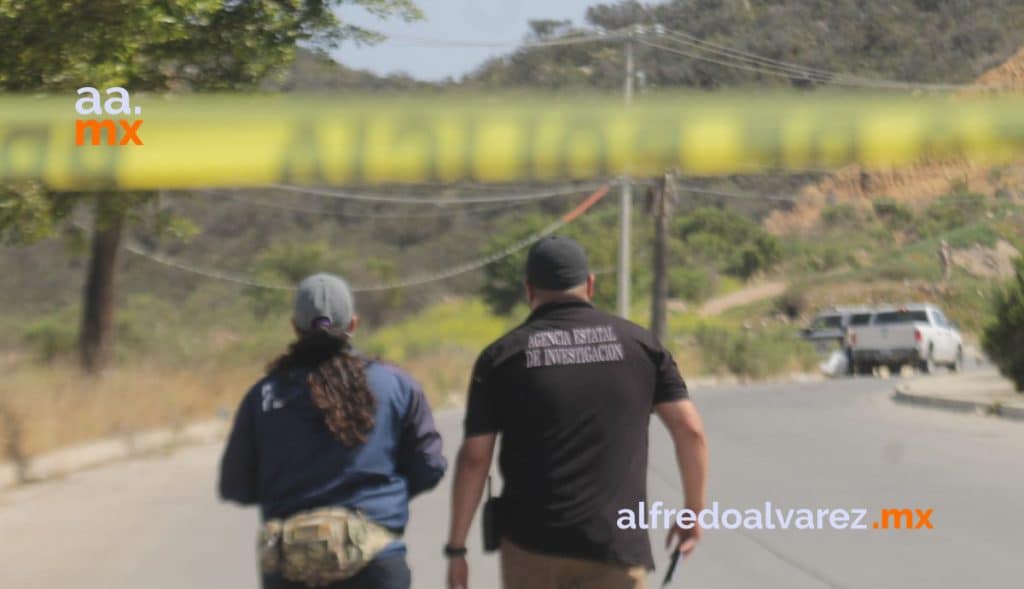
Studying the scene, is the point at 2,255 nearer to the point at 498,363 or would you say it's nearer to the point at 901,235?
the point at 901,235

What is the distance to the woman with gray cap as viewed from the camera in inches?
194

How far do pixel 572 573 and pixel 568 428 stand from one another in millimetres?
426

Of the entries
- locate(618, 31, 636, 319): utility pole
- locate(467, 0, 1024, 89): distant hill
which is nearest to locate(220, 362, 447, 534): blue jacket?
locate(618, 31, 636, 319): utility pole

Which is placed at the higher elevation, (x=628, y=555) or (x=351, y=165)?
(x=351, y=165)

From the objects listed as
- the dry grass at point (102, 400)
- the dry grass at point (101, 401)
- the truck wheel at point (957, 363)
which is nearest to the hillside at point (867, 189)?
the truck wheel at point (957, 363)

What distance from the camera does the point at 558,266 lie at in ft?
16.6

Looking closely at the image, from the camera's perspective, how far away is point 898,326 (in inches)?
1588

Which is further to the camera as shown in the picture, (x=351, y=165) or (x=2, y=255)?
(x=2, y=255)

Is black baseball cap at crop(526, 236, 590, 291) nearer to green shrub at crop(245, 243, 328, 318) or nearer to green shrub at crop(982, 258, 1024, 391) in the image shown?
green shrub at crop(982, 258, 1024, 391)

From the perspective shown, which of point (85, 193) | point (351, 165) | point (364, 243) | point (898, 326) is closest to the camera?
point (351, 165)

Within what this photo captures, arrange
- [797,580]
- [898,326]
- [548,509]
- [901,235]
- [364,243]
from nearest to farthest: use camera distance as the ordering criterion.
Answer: [548,509], [797,580], [898,326], [364,243], [901,235]

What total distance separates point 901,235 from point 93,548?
7692cm

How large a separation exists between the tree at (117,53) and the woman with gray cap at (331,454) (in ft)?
29.6

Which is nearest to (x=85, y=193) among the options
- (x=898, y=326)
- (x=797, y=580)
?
(x=797, y=580)
